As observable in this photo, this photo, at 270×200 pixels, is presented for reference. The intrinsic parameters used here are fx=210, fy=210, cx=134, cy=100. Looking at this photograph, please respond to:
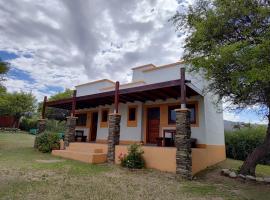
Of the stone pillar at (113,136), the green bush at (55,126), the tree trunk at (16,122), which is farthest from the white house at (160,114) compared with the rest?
the tree trunk at (16,122)

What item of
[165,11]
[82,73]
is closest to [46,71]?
[82,73]

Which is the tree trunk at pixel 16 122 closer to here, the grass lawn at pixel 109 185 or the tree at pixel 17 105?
the tree at pixel 17 105

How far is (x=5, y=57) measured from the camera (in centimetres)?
1499

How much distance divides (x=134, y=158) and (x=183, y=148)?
2531mm

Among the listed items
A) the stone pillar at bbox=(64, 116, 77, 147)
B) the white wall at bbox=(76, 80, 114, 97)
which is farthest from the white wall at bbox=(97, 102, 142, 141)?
the stone pillar at bbox=(64, 116, 77, 147)

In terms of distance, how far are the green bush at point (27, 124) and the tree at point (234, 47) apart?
30.9 m

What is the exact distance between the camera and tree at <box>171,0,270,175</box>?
6840 millimetres

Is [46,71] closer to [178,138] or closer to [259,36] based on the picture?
[178,138]

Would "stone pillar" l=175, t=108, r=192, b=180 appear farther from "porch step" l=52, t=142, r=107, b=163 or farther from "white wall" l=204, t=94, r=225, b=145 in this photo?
"porch step" l=52, t=142, r=107, b=163

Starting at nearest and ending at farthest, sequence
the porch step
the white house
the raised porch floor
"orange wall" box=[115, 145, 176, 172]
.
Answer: "orange wall" box=[115, 145, 176, 172]
the raised porch floor
the white house
the porch step

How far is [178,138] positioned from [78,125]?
41.4 ft

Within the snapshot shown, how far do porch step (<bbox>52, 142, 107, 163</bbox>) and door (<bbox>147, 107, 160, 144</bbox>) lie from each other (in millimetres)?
3427

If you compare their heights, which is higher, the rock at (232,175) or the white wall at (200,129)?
the white wall at (200,129)

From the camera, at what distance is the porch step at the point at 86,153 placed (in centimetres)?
1111
